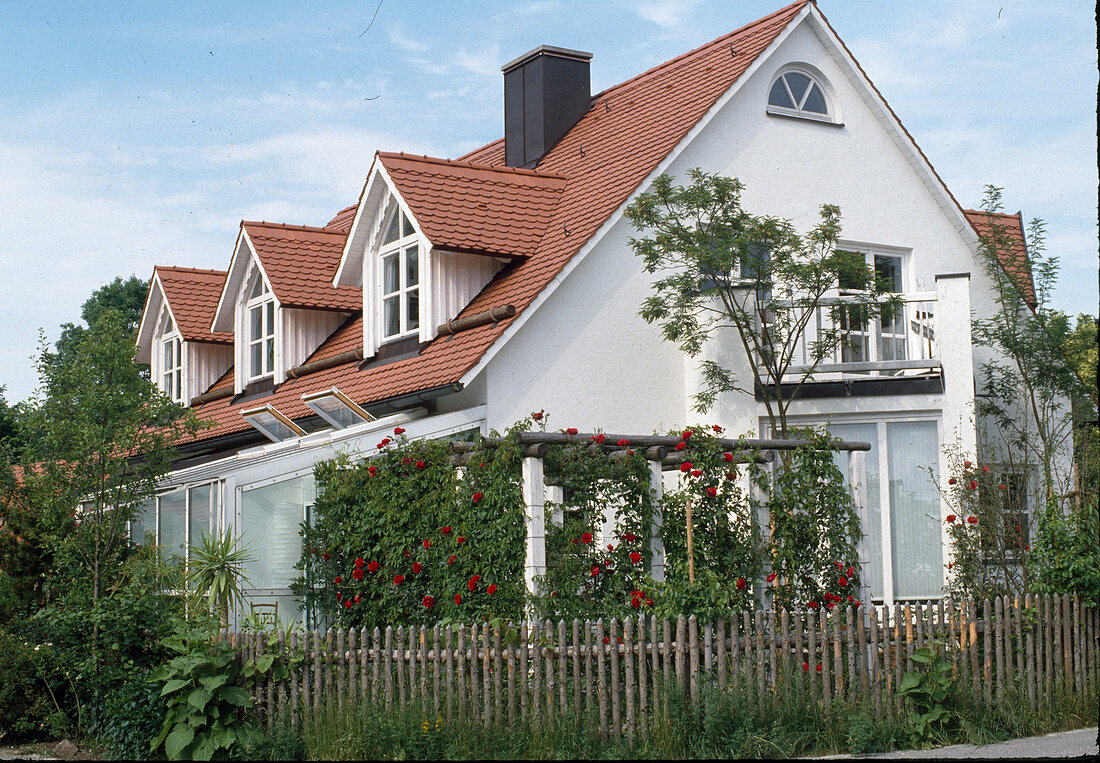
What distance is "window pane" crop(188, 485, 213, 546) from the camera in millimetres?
14652

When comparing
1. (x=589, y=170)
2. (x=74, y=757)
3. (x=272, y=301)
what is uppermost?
(x=589, y=170)

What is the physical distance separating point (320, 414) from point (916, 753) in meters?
9.36

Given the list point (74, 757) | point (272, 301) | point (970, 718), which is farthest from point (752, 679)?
point (272, 301)

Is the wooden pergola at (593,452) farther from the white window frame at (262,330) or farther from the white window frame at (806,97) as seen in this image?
the white window frame at (262,330)

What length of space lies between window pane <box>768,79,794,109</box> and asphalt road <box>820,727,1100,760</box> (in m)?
10.8

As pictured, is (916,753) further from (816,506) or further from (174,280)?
(174,280)

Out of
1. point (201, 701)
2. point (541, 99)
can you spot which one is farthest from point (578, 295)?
point (201, 701)

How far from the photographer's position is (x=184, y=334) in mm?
24062

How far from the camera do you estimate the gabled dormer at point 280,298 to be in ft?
67.7

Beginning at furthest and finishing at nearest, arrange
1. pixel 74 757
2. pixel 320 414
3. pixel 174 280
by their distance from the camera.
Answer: pixel 174 280
pixel 320 414
pixel 74 757

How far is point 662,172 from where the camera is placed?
1691cm

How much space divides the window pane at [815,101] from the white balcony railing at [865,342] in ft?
11.8

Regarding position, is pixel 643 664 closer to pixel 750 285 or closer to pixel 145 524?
pixel 750 285

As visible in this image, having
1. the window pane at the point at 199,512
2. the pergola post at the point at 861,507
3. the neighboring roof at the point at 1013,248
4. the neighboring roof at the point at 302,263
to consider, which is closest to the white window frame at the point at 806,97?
the neighboring roof at the point at 1013,248
